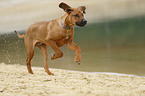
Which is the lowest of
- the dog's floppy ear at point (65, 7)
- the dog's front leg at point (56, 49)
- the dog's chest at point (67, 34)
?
the dog's front leg at point (56, 49)

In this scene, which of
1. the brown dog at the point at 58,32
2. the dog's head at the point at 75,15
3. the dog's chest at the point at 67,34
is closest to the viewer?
the dog's head at the point at 75,15

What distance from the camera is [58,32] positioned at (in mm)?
5102

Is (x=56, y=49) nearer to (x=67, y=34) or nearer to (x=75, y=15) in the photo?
(x=67, y=34)

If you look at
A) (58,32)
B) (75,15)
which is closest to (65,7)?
(75,15)

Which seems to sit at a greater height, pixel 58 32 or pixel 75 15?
pixel 75 15

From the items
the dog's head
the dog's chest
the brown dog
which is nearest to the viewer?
the dog's head

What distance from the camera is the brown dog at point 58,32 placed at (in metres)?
4.87

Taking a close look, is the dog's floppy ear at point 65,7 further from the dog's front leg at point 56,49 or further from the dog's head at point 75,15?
the dog's front leg at point 56,49

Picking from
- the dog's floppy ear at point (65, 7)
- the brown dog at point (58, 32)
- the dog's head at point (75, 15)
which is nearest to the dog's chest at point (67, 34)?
the brown dog at point (58, 32)

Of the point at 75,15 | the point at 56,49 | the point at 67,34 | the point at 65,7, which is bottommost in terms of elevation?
the point at 56,49

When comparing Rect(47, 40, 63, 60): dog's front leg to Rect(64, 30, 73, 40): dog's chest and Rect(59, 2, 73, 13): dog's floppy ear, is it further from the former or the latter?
Rect(59, 2, 73, 13): dog's floppy ear

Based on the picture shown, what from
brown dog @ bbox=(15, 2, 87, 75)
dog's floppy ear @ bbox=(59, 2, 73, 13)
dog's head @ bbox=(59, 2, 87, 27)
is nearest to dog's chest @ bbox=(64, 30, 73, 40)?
brown dog @ bbox=(15, 2, 87, 75)

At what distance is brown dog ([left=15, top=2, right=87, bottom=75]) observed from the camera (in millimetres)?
4871

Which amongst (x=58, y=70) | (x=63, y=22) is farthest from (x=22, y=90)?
(x=58, y=70)
